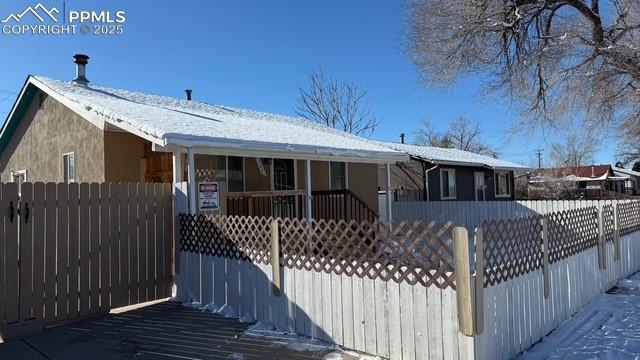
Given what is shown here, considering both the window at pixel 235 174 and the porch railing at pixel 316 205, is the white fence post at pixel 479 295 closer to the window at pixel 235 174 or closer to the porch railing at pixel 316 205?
the porch railing at pixel 316 205

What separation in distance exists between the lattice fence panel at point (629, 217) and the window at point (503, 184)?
600 inches

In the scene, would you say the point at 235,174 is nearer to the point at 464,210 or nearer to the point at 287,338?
the point at 287,338

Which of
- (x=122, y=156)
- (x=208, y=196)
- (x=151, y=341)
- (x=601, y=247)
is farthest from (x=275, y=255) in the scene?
(x=122, y=156)

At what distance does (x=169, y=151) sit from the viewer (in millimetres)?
7715

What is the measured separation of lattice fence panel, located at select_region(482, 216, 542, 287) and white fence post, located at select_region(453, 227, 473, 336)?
1.15 feet

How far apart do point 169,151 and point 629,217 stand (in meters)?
9.18

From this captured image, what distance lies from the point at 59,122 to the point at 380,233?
9.89 m

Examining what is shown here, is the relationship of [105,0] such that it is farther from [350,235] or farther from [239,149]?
[350,235]

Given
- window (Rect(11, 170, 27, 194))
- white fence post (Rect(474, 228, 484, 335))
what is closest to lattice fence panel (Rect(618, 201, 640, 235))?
white fence post (Rect(474, 228, 484, 335))

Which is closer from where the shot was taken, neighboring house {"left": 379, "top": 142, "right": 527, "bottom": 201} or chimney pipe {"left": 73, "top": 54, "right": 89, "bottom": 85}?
chimney pipe {"left": 73, "top": 54, "right": 89, "bottom": 85}

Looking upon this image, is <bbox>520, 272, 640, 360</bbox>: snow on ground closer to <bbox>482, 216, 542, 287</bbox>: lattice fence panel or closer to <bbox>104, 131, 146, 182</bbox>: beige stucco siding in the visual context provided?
<bbox>482, 216, 542, 287</bbox>: lattice fence panel

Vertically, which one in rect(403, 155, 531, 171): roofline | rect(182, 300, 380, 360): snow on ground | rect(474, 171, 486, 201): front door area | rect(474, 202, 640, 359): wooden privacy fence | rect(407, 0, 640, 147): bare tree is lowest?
rect(182, 300, 380, 360): snow on ground

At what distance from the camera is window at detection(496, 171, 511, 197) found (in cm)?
2529

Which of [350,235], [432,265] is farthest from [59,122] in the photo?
[432,265]
